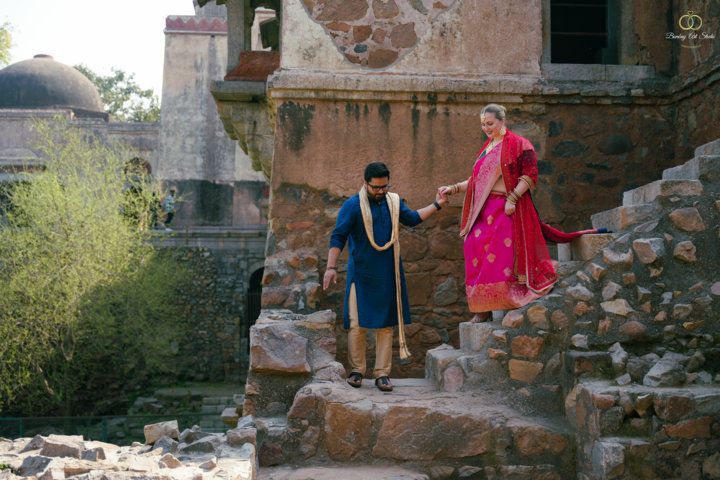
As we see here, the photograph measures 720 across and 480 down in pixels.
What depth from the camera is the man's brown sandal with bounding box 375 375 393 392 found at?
5.20 meters

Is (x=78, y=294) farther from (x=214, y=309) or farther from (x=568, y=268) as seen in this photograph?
(x=568, y=268)

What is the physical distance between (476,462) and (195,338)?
620 inches

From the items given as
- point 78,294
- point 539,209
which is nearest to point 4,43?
point 78,294

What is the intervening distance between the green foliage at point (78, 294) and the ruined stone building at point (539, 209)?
8.82 metres

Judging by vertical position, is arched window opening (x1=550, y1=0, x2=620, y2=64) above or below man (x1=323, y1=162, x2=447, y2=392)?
above

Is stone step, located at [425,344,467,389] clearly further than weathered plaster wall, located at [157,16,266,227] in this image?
No

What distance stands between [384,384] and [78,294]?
Answer: 12541mm

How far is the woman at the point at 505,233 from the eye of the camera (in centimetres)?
509

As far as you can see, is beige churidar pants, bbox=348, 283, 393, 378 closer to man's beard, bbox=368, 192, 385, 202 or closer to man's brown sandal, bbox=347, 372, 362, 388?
man's brown sandal, bbox=347, 372, 362, 388

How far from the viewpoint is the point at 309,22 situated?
6797 mm

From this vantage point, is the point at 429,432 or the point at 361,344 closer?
the point at 429,432

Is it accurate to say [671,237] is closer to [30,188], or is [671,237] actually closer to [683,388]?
[683,388]

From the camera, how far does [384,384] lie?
5215 mm

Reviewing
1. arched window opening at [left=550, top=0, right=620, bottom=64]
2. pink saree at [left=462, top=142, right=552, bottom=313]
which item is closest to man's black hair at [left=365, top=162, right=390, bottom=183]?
pink saree at [left=462, top=142, right=552, bottom=313]
